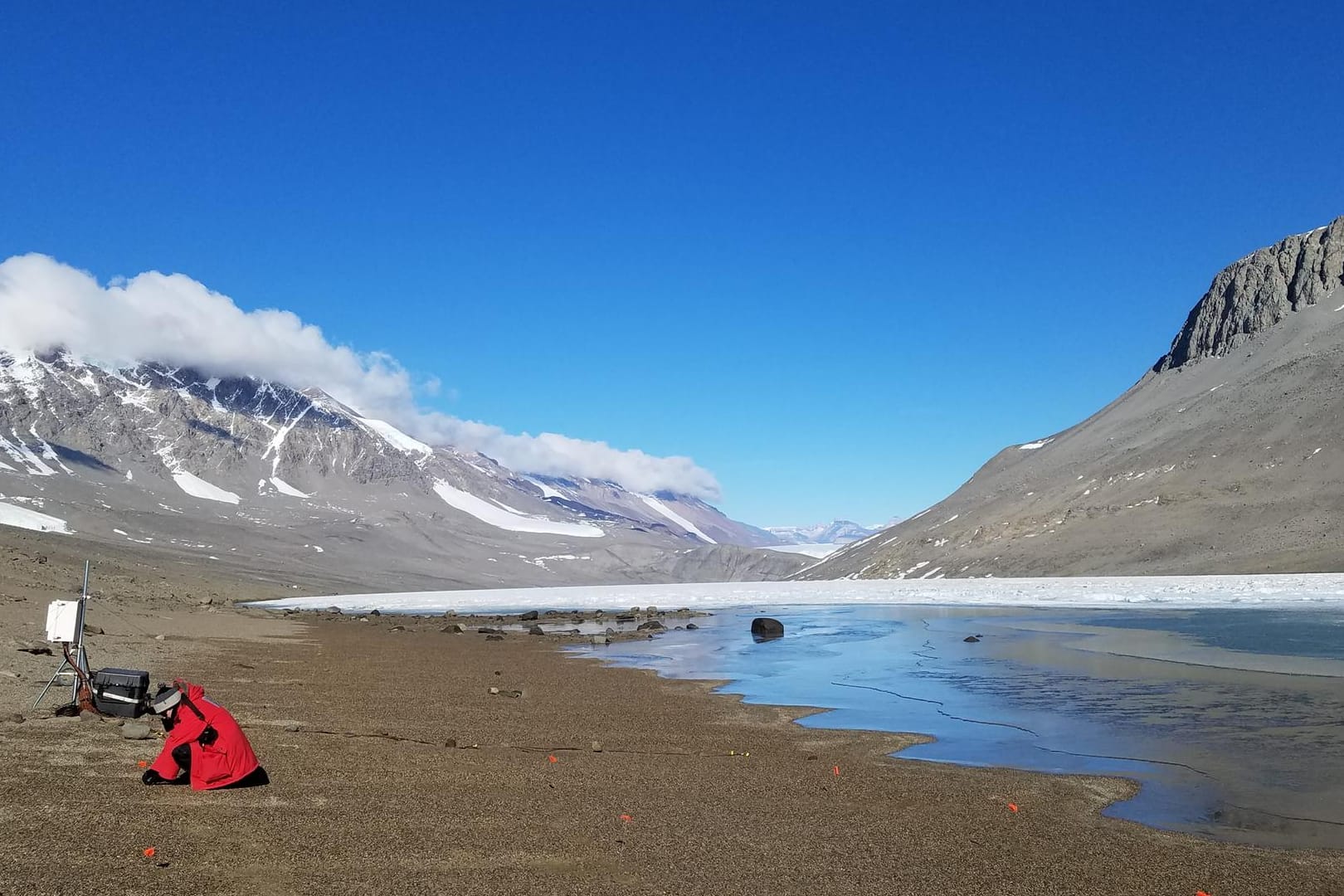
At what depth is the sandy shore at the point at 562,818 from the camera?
790cm

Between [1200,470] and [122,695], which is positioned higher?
[1200,470]

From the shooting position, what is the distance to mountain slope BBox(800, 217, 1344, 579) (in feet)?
358

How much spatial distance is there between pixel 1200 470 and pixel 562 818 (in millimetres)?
137526

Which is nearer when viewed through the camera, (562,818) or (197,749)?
(562,818)

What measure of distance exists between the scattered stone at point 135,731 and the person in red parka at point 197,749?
7.36 feet

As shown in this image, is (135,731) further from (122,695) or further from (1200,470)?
(1200,470)

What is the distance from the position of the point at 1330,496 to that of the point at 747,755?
116517mm

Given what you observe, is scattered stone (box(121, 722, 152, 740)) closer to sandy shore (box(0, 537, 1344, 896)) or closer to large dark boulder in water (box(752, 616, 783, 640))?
sandy shore (box(0, 537, 1344, 896))

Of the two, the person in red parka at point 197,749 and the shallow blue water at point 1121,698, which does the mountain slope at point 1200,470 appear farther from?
the person in red parka at point 197,749

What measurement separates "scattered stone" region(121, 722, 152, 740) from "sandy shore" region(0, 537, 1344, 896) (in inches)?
Result: 7.0

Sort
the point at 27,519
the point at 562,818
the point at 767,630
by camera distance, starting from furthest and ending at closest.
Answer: the point at 27,519 < the point at 767,630 < the point at 562,818

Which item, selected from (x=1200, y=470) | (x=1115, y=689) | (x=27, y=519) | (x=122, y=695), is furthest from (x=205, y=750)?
(x=27, y=519)

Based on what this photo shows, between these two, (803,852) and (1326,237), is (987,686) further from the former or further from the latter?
(1326,237)

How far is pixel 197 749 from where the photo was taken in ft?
33.2
